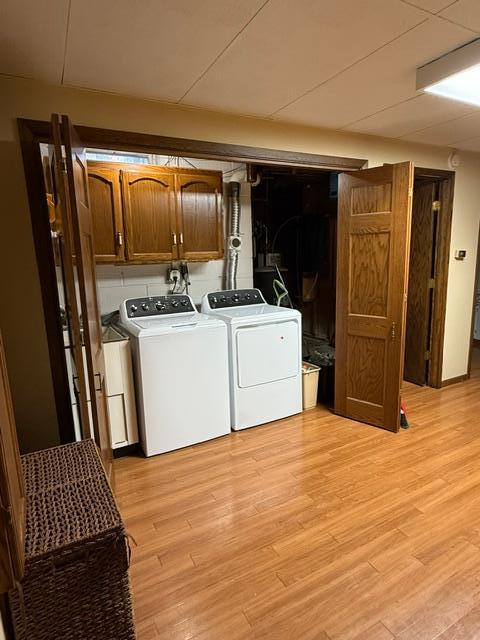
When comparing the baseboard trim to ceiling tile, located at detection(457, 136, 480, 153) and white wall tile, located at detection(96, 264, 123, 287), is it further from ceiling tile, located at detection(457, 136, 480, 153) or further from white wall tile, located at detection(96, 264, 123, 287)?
white wall tile, located at detection(96, 264, 123, 287)

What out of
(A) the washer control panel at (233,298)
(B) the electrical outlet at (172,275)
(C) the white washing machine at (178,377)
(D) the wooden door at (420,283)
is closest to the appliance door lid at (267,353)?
(C) the white washing machine at (178,377)

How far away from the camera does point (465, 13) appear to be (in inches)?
55.7

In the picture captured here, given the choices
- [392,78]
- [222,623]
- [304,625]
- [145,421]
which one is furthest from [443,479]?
[392,78]

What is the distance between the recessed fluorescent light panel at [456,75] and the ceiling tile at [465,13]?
15 cm

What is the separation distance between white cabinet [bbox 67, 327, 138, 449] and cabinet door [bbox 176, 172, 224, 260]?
40.5 inches

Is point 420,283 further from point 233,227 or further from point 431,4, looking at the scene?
point 431,4

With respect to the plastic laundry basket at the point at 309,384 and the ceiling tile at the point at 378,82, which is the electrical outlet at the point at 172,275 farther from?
the ceiling tile at the point at 378,82

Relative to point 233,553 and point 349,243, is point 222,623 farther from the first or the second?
point 349,243

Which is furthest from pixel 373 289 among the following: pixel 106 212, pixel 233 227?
pixel 106 212

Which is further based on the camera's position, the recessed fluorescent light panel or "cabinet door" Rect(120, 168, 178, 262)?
"cabinet door" Rect(120, 168, 178, 262)

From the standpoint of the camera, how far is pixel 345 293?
3.09 meters

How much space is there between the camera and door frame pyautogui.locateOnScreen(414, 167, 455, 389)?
345 centimetres

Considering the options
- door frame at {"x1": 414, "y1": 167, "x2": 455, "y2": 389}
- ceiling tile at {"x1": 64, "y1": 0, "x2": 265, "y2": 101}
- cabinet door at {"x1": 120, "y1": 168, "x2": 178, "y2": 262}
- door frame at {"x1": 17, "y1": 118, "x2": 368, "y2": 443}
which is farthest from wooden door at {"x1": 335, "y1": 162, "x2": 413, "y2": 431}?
ceiling tile at {"x1": 64, "y1": 0, "x2": 265, "y2": 101}

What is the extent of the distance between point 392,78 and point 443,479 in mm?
2412
